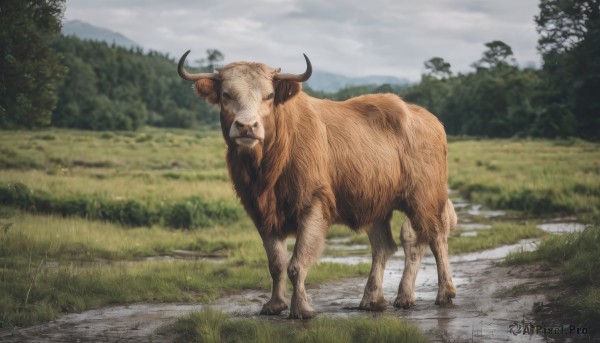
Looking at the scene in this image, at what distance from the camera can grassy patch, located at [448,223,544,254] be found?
42.6 ft

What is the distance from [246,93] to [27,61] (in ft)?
43.0

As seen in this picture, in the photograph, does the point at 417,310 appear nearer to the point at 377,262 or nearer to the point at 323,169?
the point at 377,262

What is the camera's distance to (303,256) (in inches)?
275

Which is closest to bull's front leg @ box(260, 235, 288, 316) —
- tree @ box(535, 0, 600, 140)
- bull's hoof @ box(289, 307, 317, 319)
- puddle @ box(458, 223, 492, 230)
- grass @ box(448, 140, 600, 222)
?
bull's hoof @ box(289, 307, 317, 319)

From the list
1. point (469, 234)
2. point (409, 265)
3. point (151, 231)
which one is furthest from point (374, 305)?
point (151, 231)

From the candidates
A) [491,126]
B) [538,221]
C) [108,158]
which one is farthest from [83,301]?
[491,126]

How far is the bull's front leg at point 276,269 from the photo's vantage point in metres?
7.27

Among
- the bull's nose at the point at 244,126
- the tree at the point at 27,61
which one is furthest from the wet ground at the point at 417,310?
the tree at the point at 27,61

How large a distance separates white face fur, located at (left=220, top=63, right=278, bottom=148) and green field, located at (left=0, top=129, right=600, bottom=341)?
3107 millimetres

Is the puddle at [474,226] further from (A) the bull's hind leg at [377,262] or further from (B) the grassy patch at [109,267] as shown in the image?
(A) the bull's hind leg at [377,262]

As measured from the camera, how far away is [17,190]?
1620cm

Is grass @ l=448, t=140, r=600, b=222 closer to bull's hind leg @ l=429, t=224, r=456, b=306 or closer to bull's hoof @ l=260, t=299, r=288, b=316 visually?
bull's hind leg @ l=429, t=224, r=456, b=306

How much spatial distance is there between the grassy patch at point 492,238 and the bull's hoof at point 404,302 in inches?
203

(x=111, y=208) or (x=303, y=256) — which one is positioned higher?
(x=303, y=256)
